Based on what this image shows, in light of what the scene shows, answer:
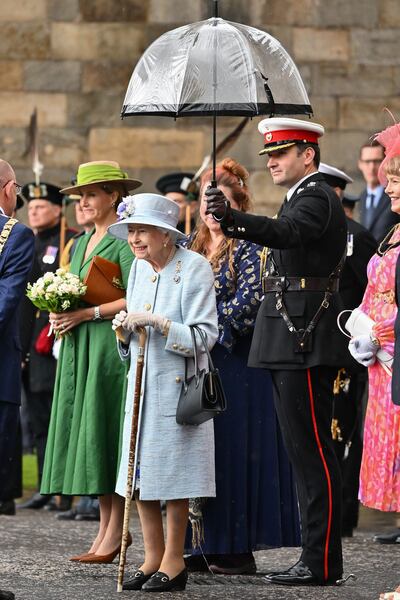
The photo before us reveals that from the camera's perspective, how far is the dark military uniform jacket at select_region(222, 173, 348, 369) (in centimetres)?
730

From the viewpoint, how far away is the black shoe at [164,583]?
23.2 feet

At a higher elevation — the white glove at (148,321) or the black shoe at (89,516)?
the white glove at (148,321)

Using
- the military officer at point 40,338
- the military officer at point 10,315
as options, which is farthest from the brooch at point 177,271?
the military officer at point 40,338

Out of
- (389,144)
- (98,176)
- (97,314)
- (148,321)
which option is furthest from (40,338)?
(389,144)

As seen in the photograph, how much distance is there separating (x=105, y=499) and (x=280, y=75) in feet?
7.57

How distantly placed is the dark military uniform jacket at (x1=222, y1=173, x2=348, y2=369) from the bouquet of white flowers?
3.79ft

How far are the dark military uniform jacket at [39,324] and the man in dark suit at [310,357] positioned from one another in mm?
3878

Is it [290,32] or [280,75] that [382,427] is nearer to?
[280,75]

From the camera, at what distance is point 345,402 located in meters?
9.58

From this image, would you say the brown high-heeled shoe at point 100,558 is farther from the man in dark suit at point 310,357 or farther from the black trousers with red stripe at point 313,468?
the black trousers with red stripe at point 313,468

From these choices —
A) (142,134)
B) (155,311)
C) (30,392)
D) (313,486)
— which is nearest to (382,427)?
(313,486)

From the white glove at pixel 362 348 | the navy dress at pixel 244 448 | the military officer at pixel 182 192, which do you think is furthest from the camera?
the military officer at pixel 182 192

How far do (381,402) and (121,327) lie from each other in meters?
1.25

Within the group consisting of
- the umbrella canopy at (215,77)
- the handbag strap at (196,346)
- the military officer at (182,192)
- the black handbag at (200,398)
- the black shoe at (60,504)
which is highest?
the military officer at (182,192)
